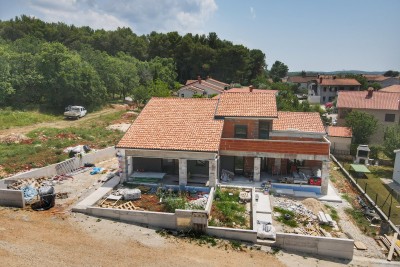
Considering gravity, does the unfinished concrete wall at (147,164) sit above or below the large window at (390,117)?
below

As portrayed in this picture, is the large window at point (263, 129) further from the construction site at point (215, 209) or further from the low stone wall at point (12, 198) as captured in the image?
the low stone wall at point (12, 198)

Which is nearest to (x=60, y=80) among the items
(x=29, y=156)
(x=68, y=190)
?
(x=29, y=156)

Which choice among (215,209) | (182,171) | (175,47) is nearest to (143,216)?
(215,209)

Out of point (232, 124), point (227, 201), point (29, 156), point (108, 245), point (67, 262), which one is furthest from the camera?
point (29, 156)

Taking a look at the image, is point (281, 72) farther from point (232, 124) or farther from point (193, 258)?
point (193, 258)

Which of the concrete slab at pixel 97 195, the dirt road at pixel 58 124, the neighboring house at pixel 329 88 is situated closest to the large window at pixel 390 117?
the concrete slab at pixel 97 195

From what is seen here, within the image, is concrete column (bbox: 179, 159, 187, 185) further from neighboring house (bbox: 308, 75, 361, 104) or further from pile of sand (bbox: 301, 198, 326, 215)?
neighboring house (bbox: 308, 75, 361, 104)
